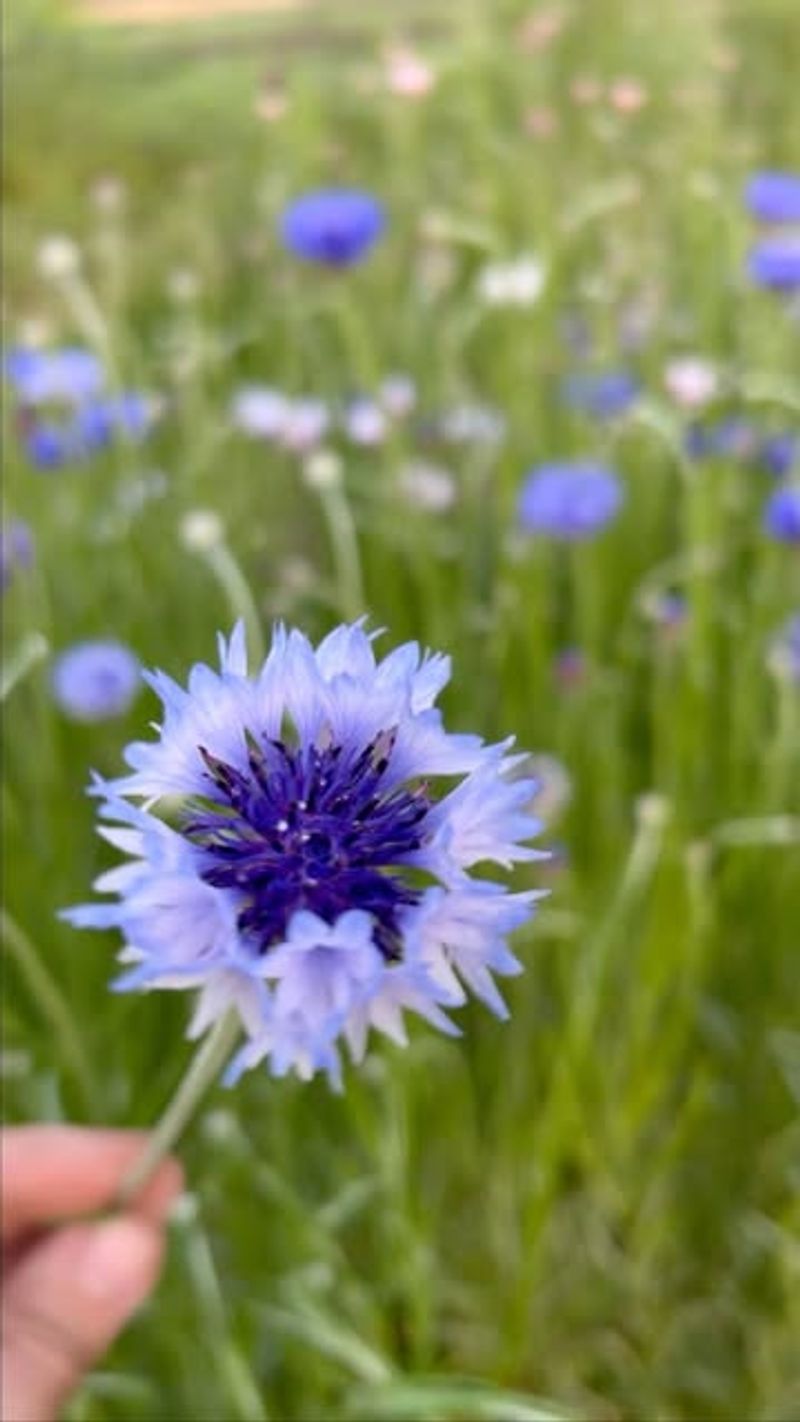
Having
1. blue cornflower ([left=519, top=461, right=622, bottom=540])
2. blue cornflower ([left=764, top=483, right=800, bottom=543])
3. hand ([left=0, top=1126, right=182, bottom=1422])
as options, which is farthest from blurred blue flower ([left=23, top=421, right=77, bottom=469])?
hand ([left=0, top=1126, right=182, bottom=1422])

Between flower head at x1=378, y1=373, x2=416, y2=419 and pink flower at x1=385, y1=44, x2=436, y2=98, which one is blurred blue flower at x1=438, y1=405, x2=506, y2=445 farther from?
pink flower at x1=385, y1=44, x2=436, y2=98


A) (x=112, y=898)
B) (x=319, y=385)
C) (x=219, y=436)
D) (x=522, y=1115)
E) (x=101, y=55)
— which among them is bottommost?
(x=522, y=1115)

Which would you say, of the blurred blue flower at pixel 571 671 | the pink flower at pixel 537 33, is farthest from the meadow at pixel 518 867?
the pink flower at pixel 537 33

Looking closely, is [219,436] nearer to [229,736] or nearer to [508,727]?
[508,727]

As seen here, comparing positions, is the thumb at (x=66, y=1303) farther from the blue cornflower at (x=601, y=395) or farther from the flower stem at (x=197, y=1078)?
the blue cornflower at (x=601, y=395)

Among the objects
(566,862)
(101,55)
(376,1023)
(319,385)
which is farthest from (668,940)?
(101,55)

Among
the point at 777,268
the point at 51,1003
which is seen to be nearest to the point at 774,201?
the point at 777,268
